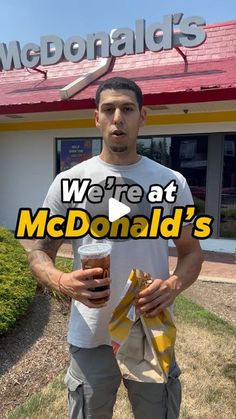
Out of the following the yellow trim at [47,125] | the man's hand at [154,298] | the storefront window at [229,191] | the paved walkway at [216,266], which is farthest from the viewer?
the yellow trim at [47,125]

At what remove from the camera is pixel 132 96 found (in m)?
1.84

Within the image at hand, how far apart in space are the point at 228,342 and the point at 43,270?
2.83m

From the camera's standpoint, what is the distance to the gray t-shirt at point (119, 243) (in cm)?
184

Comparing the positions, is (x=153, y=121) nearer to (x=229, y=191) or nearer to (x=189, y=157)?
(x=189, y=157)

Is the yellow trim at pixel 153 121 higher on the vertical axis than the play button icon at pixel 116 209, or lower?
higher

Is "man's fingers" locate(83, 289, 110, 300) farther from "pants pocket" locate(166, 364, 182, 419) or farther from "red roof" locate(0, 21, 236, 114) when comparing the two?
"red roof" locate(0, 21, 236, 114)

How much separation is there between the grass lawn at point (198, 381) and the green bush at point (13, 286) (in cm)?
72

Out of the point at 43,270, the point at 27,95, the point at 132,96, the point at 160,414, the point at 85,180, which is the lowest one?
the point at 160,414

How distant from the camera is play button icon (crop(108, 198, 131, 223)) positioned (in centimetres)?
185

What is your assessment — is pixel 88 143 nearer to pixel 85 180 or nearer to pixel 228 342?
pixel 228 342

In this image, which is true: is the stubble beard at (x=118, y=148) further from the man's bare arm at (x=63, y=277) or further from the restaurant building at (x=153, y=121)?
the restaurant building at (x=153, y=121)

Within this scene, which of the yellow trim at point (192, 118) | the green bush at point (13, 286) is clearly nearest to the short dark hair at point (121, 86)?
the green bush at point (13, 286)

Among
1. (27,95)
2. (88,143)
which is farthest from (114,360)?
(27,95)

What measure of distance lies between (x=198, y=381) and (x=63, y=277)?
7.18 feet
